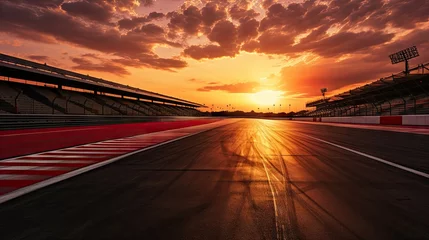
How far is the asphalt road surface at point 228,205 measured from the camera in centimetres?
242

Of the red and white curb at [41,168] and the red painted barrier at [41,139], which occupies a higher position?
the red painted barrier at [41,139]

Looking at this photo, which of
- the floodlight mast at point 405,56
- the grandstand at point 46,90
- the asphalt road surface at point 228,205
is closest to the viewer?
the asphalt road surface at point 228,205

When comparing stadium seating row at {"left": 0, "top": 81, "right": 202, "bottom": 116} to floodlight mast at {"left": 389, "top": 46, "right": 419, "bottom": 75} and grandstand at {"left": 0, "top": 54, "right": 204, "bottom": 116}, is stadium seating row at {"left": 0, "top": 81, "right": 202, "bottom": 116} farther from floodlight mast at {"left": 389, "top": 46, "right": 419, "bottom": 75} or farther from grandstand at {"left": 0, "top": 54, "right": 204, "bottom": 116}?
floodlight mast at {"left": 389, "top": 46, "right": 419, "bottom": 75}

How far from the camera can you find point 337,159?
20.5 ft

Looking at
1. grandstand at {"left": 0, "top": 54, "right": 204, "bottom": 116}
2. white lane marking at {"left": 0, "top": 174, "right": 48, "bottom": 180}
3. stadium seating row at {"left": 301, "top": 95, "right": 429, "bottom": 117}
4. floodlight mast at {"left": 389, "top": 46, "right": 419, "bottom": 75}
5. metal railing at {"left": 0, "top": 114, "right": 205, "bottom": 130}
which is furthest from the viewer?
floodlight mast at {"left": 389, "top": 46, "right": 419, "bottom": 75}

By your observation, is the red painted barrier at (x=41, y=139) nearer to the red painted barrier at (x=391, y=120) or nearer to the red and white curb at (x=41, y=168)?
the red and white curb at (x=41, y=168)

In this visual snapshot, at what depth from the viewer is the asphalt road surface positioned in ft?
7.95

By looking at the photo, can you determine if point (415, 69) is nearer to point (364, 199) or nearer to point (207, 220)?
point (364, 199)

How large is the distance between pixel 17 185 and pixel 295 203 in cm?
442

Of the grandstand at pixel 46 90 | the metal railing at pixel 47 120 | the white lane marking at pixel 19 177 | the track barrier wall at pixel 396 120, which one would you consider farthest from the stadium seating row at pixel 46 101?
the track barrier wall at pixel 396 120

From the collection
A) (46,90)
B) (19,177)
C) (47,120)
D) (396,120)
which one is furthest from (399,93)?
(46,90)

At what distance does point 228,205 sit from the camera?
3115mm

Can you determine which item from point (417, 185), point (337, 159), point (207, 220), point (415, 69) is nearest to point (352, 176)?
point (417, 185)

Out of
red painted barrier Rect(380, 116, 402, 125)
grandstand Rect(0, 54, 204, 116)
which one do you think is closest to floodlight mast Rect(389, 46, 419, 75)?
red painted barrier Rect(380, 116, 402, 125)
